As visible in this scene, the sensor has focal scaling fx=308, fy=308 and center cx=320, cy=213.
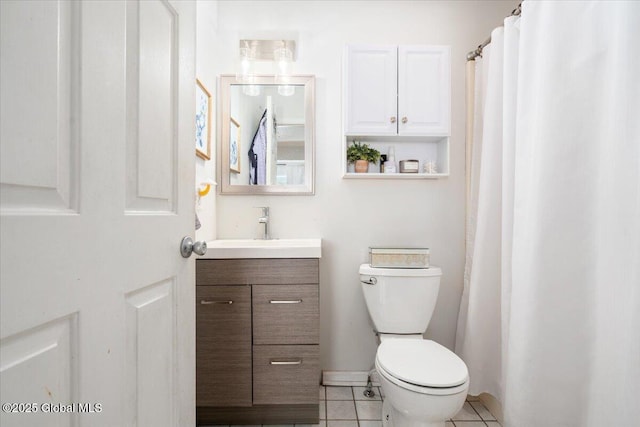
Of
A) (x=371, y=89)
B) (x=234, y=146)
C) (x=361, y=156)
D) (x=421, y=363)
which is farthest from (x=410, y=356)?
(x=234, y=146)

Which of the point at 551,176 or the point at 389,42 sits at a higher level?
the point at 389,42

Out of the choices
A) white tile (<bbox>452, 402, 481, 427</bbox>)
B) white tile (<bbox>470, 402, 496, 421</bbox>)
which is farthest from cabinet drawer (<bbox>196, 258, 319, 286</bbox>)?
white tile (<bbox>470, 402, 496, 421</bbox>)

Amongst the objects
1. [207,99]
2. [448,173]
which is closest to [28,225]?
[207,99]

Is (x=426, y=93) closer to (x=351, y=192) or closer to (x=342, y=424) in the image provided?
(x=351, y=192)

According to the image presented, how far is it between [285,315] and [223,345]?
0.33 meters

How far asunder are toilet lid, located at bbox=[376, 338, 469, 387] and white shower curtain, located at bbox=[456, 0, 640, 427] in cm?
25

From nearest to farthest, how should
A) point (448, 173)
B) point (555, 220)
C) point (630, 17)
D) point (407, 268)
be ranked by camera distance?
point (630, 17)
point (555, 220)
point (407, 268)
point (448, 173)

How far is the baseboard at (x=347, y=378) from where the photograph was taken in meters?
1.94

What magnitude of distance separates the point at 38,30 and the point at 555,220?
5.02 feet

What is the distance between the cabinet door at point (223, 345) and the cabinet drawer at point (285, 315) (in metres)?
0.05

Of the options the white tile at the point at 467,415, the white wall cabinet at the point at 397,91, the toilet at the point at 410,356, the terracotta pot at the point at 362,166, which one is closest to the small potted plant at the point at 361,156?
the terracotta pot at the point at 362,166

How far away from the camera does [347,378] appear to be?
1.95m

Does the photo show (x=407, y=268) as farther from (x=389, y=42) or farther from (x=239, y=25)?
(x=239, y=25)

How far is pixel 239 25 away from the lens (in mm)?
1961
